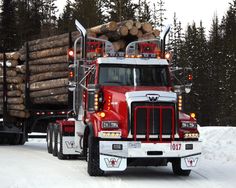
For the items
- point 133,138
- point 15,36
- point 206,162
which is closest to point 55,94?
point 206,162

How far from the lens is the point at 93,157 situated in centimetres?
1184

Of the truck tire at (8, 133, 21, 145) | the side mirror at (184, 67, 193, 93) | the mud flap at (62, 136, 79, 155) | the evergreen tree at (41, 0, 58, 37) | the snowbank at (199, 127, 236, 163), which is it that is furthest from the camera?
the evergreen tree at (41, 0, 58, 37)

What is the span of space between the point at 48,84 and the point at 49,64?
0.80 metres

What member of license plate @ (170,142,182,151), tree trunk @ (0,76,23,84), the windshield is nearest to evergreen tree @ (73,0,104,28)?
tree trunk @ (0,76,23,84)

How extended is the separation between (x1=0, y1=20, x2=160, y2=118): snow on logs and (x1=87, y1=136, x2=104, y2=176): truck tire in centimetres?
518

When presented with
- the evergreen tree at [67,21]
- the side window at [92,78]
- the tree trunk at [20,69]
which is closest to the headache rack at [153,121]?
the side window at [92,78]

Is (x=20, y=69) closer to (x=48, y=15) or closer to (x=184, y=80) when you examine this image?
(x=184, y=80)

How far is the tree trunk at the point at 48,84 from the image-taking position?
1842 centimetres

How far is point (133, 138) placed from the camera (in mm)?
11609

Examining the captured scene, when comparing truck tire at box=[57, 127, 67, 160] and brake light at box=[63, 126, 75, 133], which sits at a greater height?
brake light at box=[63, 126, 75, 133]

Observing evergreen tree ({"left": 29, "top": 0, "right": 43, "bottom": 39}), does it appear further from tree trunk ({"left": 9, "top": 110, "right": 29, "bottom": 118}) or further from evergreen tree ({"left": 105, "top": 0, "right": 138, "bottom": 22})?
tree trunk ({"left": 9, "top": 110, "right": 29, "bottom": 118})

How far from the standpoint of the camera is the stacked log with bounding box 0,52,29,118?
20.8 m

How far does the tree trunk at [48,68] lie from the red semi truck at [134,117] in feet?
16.4

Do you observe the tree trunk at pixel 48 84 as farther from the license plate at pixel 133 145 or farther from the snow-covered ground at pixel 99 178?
the license plate at pixel 133 145
